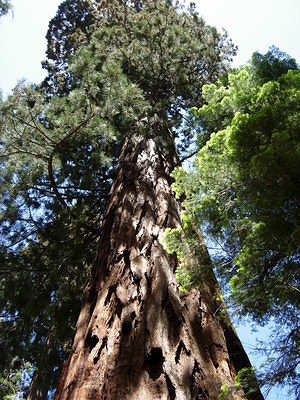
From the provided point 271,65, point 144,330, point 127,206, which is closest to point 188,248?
point 144,330

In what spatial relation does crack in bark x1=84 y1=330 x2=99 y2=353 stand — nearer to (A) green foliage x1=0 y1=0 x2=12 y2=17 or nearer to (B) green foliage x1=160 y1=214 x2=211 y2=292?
(B) green foliage x1=160 y1=214 x2=211 y2=292

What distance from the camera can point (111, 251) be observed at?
329 centimetres

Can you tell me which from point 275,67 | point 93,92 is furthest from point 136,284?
point 93,92

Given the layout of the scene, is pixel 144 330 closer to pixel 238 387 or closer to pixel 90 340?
pixel 90 340

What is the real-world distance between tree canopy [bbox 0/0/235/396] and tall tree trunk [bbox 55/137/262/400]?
7.01 feet

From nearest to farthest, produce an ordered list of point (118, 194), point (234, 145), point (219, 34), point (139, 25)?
Answer: point (234, 145) → point (118, 194) → point (139, 25) → point (219, 34)

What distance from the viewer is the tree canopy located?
5125 mm

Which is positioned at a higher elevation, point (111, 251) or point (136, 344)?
point (111, 251)

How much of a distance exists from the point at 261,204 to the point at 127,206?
2007 millimetres

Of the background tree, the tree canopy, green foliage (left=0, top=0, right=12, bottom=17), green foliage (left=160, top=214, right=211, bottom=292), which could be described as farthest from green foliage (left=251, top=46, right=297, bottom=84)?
green foliage (left=0, top=0, right=12, bottom=17)

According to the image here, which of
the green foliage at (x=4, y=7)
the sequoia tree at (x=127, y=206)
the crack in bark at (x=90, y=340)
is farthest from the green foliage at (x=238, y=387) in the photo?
the green foliage at (x=4, y=7)

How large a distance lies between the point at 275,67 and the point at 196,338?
256cm

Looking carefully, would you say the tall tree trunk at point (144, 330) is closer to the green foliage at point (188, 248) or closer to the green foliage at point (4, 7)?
the green foliage at point (188, 248)

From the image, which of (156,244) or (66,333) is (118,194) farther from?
(66,333)
